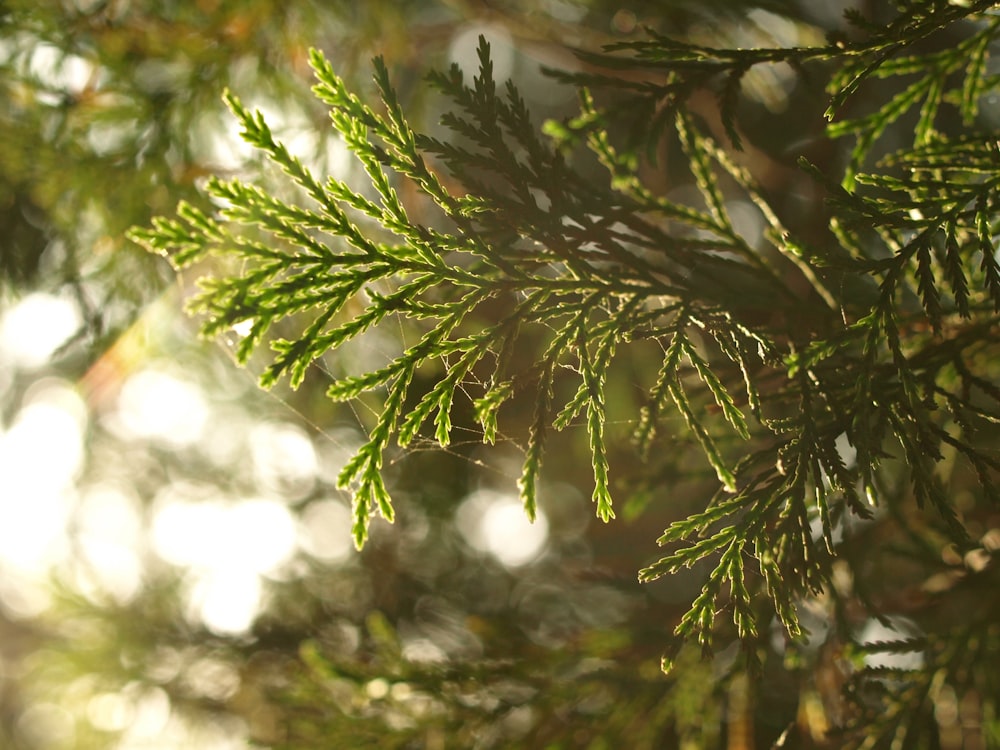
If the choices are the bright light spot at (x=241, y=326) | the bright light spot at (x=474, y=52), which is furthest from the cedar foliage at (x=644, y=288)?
the bright light spot at (x=474, y=52)

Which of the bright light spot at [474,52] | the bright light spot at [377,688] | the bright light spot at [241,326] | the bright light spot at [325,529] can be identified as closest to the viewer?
the bright light spot at [241,326]

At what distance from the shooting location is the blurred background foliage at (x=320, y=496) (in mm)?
2902

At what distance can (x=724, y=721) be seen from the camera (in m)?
3.82

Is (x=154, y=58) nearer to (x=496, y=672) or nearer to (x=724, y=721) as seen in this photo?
(x=496, y=672)

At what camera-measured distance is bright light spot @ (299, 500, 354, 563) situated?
211 inches

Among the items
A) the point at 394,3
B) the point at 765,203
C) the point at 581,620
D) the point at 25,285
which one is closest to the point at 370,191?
the point at 394,3

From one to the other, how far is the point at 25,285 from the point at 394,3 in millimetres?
2755

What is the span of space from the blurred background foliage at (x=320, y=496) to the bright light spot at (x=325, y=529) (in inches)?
1.2

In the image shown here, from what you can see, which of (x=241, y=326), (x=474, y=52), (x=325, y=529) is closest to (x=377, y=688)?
(x=241, y=326)

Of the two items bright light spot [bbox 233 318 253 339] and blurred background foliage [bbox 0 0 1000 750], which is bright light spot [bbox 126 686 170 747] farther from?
bright light spot [bbox 233 318 253 339]

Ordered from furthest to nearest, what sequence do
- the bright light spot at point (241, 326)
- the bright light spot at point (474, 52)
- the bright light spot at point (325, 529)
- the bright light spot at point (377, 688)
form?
the bright light spot at point (325, 529) → the bright light spot at point (474, 52) → the bright light spot at point (377, 688) → the bright light spot at point (241, 326)

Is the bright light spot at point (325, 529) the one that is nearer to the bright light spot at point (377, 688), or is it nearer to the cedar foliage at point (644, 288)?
the bright light spot at point (377, 688)

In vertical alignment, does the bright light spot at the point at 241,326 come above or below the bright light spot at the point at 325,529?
below

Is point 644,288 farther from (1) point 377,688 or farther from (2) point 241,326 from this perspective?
(1) point 377,688
